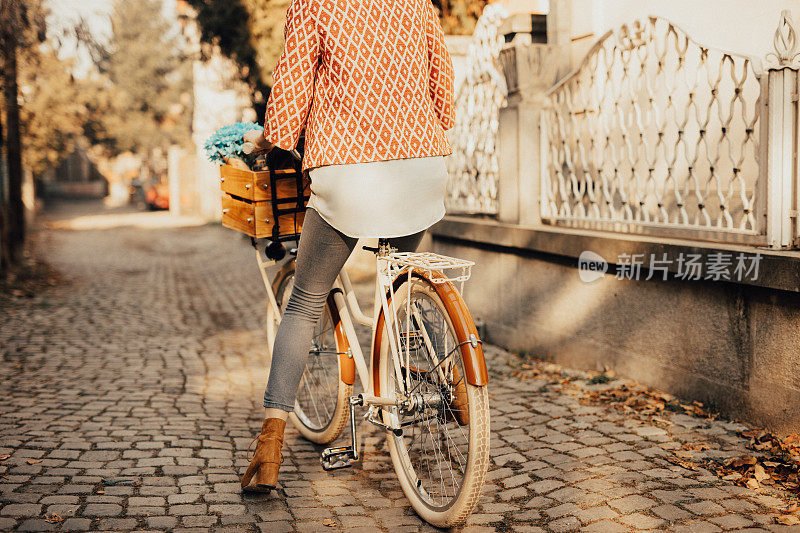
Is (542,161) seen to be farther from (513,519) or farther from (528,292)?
(513,519)

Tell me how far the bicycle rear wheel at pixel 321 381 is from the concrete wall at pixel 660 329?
1924 mm

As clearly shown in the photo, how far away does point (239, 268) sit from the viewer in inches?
528

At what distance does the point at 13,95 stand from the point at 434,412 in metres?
10.8

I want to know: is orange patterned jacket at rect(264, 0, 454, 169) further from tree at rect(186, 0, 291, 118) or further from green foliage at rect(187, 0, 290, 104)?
green foliage at rect(187, 0, 290, 104)

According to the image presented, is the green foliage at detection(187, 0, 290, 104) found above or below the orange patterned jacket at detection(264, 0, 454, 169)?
above

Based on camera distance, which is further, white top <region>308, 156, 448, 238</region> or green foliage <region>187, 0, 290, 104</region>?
green foliage <region>187, 0, 290, 104</region>

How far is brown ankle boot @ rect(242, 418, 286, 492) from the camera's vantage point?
3322mm

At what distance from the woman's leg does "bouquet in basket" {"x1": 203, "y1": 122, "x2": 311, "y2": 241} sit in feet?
0.92

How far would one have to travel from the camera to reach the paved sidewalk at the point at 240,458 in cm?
317

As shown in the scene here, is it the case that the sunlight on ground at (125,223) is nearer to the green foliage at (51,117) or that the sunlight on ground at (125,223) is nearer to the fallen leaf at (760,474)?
the green foliage at (51,117)


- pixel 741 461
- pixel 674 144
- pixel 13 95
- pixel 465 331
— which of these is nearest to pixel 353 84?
pixel 465 331

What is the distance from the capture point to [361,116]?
3.03 m

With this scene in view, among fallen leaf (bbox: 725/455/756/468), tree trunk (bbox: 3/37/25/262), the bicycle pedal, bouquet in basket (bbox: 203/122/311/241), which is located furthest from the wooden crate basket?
tree trunk (bbox: 3/37/25/262)

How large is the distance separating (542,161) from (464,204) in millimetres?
1282
